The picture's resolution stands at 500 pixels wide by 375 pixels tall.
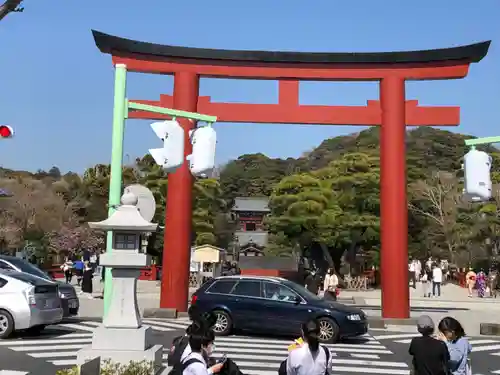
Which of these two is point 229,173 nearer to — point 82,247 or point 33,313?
point 82,247

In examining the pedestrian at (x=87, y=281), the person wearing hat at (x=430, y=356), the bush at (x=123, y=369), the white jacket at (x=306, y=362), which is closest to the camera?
the white jacket at (x=306, y=362)

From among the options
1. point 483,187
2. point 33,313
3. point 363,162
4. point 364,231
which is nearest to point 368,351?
point 483,187

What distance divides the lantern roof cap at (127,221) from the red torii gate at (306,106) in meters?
8.26

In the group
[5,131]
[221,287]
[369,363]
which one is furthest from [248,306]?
[5,131]

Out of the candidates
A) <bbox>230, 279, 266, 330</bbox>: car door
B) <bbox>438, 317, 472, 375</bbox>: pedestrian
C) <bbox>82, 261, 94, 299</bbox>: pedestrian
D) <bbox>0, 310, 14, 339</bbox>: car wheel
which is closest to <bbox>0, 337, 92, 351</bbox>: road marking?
<bbox>0, 310, 14, 339</bbox>: car wheel

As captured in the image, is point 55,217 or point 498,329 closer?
point 498,329

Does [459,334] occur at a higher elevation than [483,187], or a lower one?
lower

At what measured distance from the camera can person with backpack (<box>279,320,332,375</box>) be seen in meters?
5.20

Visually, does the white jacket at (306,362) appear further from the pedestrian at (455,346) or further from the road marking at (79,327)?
the road marking at (79,327)

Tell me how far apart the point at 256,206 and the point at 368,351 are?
186ft

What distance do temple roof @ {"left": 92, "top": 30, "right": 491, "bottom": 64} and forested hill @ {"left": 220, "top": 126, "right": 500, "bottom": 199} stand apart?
50.0 metres

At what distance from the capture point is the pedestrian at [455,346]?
19.3 ft

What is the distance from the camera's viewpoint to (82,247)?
50.2m

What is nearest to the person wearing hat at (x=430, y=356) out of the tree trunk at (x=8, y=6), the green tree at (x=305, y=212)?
the tree trunk at (x=8, y=6)
